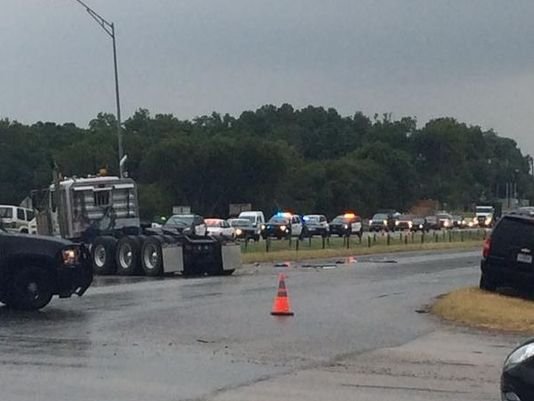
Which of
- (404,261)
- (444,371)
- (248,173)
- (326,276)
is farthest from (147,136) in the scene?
(444,371)

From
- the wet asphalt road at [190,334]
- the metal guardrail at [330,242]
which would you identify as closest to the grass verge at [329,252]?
the metal guardrail at [330,242]

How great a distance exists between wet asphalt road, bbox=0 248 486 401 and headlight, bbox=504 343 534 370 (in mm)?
3514

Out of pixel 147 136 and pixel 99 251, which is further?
pixel 147 136

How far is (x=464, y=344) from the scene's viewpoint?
1517cm

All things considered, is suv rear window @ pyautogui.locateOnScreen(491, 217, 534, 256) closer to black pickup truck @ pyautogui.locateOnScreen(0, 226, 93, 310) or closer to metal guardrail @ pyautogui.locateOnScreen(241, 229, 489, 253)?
black pickup truck @ pyautogui.locateOnScreen(0, 226, 93, 310)

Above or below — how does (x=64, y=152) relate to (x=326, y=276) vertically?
above

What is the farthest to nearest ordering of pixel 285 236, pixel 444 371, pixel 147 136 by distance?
pixel 147 136
pixel 285 236
pixel 444 371

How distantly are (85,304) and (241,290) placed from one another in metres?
4.84

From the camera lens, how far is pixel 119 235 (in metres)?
33.8

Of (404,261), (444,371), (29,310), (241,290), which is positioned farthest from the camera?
(404,261)

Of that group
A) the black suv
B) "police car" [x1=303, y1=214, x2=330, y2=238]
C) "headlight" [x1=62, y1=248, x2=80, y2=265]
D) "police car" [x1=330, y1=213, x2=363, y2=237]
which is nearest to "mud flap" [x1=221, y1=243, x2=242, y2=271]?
the black suv

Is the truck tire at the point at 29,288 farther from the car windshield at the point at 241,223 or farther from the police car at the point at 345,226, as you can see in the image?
the police car at the point at 345,226

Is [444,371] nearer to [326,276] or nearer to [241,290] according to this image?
[241,290]

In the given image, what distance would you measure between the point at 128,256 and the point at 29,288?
41.9ft
